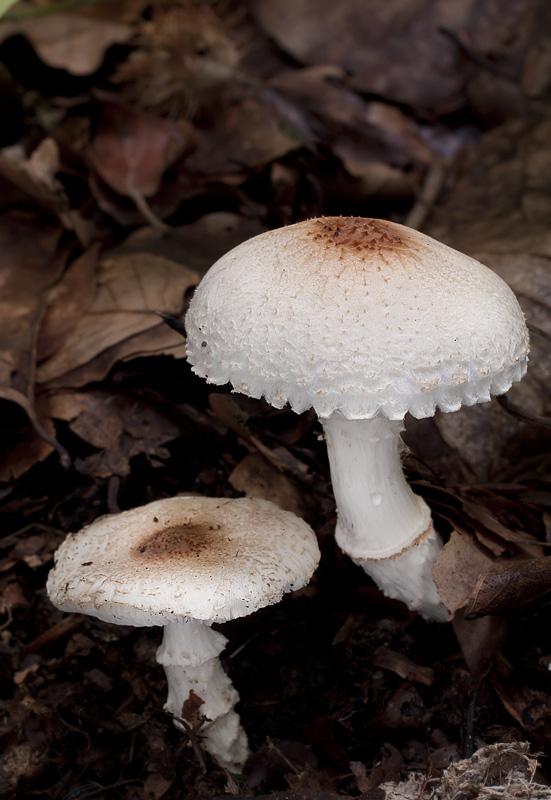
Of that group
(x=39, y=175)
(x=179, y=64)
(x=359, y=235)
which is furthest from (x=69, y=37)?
(x=359, y=235)

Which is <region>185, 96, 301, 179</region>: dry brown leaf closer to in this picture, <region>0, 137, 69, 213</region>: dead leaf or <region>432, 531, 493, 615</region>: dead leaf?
<region>0, 137, 69, 213</region>: dead leaf

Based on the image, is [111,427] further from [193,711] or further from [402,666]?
[402,666]

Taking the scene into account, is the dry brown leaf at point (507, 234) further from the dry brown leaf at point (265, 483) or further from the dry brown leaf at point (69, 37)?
the dry brown leaf at point (69, 37)

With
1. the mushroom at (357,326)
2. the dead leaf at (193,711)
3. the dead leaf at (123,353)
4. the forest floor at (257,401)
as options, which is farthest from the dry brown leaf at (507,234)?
the dead leaf at (193,711)

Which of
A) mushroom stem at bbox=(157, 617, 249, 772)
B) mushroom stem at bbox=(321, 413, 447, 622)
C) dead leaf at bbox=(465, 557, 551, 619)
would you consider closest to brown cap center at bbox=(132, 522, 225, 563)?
mushroom stem at bbox=(157, 617, 249, 772)

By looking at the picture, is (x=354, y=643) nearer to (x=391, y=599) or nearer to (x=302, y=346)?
(x=391, y=599)

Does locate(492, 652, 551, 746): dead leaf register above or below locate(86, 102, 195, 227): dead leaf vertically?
below

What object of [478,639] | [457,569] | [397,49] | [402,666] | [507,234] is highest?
[397,49]
